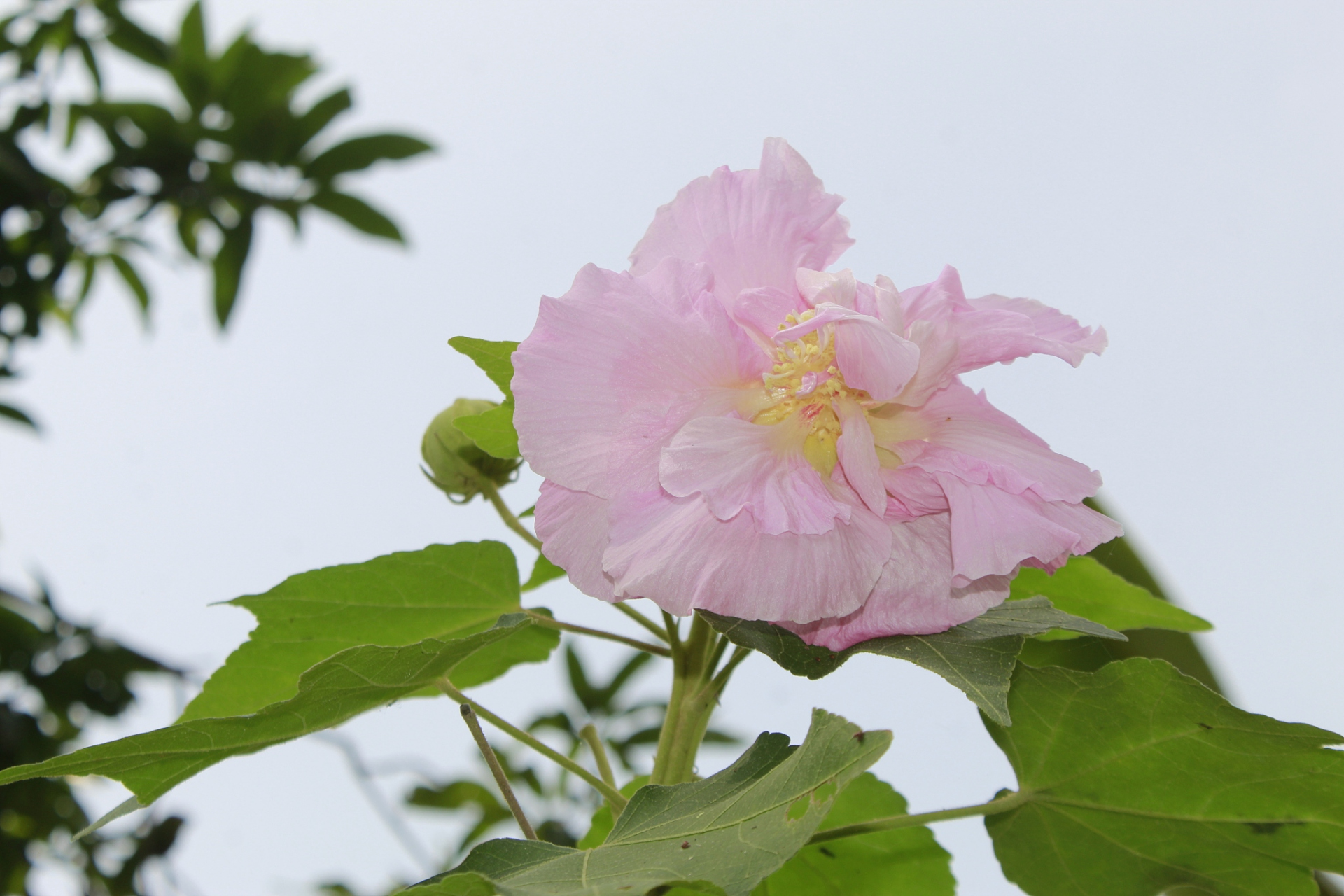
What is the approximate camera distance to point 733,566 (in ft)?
1.94

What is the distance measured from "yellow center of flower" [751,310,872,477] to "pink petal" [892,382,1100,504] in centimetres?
4

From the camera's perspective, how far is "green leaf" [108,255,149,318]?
315 cm

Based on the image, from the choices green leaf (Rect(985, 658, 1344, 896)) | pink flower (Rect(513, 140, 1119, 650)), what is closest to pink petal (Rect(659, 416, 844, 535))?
pink flower (Rect(513, 140, 1119, 650))

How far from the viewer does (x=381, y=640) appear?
2.92 feet

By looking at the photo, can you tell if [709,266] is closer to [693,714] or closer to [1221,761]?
[693,714]

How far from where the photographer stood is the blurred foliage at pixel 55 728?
7.63 feet

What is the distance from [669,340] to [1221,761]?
16.9 inches

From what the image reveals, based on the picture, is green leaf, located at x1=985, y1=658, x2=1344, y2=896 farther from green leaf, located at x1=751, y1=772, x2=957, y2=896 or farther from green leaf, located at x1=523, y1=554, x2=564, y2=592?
green leaf, located at x1=523, y1=554, x2=564, y2=592

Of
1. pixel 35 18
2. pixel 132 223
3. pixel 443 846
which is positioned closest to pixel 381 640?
A: pixel 443 846

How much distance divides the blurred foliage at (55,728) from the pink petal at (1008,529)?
213cm

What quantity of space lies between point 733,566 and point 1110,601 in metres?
0.45

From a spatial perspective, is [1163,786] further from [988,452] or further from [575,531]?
[575,531]

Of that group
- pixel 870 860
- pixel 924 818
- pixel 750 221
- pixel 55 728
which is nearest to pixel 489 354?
pixel 750 221

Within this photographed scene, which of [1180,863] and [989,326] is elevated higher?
[989,326]
